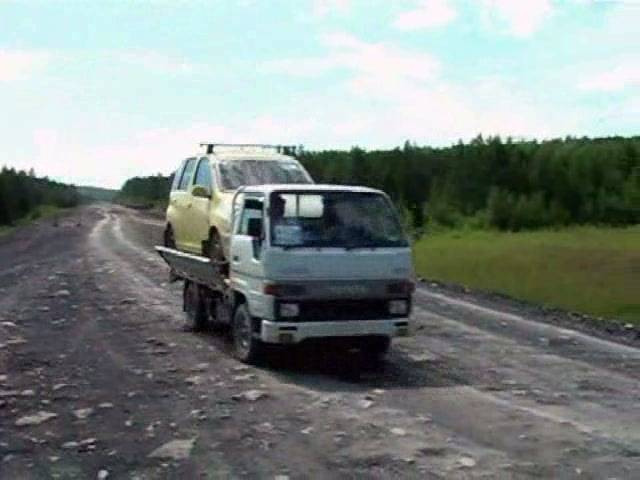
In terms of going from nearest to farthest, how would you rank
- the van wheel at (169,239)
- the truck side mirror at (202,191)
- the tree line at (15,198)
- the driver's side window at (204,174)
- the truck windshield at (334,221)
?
1. the truck windshield at (334,221)
2. the truck side mirror at (202,191)
3. the driver's side window at (204,174)
4. the van wheel at (169,239)
5. the tree line at (15,198)

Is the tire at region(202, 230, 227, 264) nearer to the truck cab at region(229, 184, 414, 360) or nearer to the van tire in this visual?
the van tire

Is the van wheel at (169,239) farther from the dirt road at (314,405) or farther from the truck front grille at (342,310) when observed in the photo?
the truck front grille at (342,310)

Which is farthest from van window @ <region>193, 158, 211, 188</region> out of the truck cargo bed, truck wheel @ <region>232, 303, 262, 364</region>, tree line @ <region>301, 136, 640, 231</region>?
tree line @ <region>301, 136, 640, 231</region>

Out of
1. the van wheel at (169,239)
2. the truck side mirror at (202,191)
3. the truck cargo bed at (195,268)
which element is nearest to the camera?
the truck cargo bed at (195,268)

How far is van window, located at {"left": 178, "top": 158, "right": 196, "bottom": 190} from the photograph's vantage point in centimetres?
1797

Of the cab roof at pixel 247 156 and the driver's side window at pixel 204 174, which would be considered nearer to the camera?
the driver's side window at pixel 204 174

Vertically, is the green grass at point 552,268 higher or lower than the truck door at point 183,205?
lower

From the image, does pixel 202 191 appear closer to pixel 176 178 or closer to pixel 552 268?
pixel 176 178

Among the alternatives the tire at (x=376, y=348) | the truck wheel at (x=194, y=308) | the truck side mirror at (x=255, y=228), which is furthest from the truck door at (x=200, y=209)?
the tire at (x=376, y=348)

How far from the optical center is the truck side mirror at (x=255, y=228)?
14.0m

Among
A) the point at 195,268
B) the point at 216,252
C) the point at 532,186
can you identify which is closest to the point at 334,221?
the point at 216,252

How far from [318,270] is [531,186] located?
192ft

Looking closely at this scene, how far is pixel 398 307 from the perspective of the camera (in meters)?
13.9

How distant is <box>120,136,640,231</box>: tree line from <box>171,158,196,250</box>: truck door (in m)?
43.5
